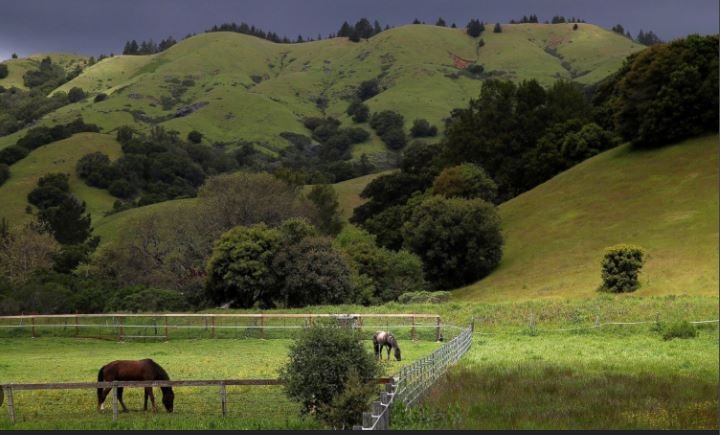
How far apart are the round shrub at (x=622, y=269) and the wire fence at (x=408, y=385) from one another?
3433 centimetres

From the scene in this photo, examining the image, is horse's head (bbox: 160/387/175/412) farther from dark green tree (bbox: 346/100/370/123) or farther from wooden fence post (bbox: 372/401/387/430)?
dark green tree (bbox: 346/100/370/123)

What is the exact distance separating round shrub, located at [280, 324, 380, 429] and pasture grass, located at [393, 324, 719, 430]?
1.42m

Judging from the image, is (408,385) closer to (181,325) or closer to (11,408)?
(11,408)

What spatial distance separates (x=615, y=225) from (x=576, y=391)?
190 ft

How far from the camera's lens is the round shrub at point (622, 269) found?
57094 millimetres

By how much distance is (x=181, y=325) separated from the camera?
4469 centimetres

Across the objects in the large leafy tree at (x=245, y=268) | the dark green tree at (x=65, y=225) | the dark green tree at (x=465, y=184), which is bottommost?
the large leafy tree at (x=245, y=268)

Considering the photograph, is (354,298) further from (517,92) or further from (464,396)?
(517,92)

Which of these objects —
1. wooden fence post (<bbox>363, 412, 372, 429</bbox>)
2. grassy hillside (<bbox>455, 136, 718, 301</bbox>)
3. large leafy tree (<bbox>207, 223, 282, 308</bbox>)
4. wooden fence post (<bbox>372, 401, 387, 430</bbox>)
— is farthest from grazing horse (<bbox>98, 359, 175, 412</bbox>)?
grassy hillside (<bbox>455, 136, 718, 301</bbox>)

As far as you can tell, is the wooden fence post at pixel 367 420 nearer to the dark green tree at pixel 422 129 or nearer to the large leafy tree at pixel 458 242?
the large leafy tree at pixel 458 242

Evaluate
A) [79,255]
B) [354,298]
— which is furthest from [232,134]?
[354,298]

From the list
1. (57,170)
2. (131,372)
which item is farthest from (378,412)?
(57,170)

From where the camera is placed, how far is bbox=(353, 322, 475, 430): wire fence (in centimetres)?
1331

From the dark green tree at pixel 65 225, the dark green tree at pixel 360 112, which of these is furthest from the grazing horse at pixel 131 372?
the dark green tree at pixel 360 112
